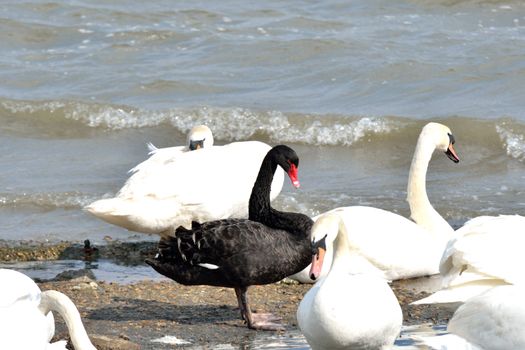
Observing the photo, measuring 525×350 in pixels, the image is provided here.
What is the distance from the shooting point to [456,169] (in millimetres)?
12914

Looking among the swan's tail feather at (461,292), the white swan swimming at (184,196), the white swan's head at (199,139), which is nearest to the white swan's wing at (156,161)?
the white swan swimming at (184,196)

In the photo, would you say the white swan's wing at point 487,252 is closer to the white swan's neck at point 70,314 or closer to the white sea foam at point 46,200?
the white swan's neck at point 70,314

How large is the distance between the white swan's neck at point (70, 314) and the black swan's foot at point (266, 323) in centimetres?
169

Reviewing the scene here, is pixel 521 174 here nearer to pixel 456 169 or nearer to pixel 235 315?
pixel 456 169

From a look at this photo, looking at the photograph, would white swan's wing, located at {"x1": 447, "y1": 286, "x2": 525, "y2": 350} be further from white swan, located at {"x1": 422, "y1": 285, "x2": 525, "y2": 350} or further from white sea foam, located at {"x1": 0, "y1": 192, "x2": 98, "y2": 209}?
white sea foam, located at {"x1": 0, "y1": 192, "x2": 98, "y2": 209}

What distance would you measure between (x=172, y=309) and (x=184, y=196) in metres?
1.60

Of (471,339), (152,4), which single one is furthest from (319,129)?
(471,339)

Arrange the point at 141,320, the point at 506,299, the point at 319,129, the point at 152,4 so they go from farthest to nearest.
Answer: the point at 152,4 < the point at 319,129 < the point at 141,320 < the point at 506,299

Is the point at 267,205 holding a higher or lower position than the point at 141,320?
higher

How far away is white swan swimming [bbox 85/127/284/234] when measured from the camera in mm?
9406

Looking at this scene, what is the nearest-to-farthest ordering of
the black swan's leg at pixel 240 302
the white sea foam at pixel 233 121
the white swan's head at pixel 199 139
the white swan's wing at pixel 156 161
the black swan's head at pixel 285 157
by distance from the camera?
the black swan's leg at pixel 240 302 < the black swan's head at pixel 285 157 < the white swan's wing at pixel 156 161 < the white swan's head at pixel 199 139 < the white sea foam at pixel 233 121

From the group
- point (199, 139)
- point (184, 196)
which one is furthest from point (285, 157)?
point (199, 139)

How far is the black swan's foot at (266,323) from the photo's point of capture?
7.59 metres

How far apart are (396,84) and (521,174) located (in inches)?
141
